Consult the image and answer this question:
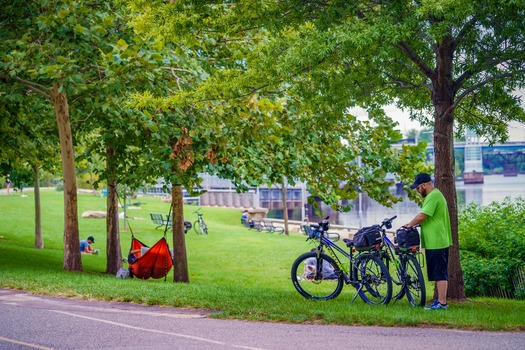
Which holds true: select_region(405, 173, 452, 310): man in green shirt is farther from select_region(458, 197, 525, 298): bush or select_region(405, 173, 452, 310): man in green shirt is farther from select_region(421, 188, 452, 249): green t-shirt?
select_region(458, 197, 525, 298): bush

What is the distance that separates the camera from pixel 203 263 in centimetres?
3061

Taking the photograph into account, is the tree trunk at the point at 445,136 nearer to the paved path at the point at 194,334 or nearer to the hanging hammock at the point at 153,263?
the paved path at the point at 194,334

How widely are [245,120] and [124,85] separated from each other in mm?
2694

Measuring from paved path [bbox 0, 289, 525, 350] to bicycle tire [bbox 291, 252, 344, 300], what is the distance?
1723mm

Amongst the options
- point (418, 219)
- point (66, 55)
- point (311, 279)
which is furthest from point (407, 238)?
point (66, 55)

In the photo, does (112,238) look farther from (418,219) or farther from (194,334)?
(194,334)

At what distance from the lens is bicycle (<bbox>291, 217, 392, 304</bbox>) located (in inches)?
439

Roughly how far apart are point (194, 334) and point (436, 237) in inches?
145

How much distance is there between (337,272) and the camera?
37.9 feet

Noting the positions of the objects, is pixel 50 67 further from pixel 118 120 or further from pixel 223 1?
pixel 223 1

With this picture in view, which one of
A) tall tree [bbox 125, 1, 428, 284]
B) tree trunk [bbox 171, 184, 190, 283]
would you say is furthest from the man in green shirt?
tree trunk [bbox 171, 184, 190, 283]

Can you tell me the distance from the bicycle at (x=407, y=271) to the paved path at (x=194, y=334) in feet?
5.69

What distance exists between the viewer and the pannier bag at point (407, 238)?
426 inches

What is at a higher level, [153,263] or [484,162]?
[484,162]
